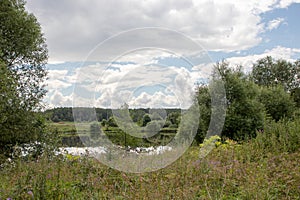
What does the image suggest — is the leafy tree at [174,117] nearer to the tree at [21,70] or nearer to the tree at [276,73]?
the tree at [21,70]

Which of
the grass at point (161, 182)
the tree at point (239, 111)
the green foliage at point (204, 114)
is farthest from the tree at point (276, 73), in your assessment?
the grass at point (161, 182)

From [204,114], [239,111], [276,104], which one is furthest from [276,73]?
[204,114]

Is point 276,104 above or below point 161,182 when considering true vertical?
above

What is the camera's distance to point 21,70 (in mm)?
10031

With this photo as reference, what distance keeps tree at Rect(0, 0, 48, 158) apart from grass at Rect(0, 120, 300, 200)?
338 centimetres

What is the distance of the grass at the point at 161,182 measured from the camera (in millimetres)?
4012

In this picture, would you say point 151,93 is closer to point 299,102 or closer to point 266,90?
point 266,90

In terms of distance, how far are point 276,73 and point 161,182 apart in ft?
137

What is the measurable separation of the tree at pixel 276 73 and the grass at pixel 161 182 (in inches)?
1489

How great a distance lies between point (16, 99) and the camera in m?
9.21

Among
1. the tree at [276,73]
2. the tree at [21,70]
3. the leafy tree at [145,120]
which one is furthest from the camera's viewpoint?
the tree at [276,73]

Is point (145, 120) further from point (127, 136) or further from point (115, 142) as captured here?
point (115, 142)

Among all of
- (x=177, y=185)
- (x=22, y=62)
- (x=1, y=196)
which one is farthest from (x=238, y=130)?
(x=1, y=196)

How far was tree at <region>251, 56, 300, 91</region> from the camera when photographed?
41.2 meters
